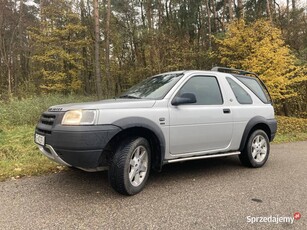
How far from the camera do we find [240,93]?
18.1 ft

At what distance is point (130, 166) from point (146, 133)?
53cm

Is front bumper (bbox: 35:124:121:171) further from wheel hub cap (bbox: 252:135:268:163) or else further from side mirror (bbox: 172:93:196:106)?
wheel hub cap (bbox: 252:135:268:163)

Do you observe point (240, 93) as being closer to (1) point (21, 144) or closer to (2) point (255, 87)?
(2) point (255, 87)

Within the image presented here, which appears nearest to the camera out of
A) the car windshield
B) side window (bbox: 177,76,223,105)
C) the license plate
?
the license plate

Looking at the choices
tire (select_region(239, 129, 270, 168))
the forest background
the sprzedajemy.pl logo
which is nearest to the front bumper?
the sprzedajemy.pl logo

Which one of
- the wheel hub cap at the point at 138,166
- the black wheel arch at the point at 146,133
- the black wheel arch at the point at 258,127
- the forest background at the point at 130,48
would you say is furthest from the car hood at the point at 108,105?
the forest background at the point at 130,48

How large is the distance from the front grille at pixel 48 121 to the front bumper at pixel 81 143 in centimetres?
10

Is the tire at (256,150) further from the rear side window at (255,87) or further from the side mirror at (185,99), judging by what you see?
the side mirror at (185,99)

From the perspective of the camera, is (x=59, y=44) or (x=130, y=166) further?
(x=59, y=44)

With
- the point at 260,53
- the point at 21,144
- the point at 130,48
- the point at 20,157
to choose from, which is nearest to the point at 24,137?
the point at 21,144

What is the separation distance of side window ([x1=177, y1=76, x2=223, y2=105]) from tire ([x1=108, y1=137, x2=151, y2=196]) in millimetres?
1171

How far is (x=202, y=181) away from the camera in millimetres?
4648

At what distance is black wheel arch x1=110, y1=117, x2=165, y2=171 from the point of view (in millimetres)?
3764

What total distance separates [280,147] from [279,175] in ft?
11.1
